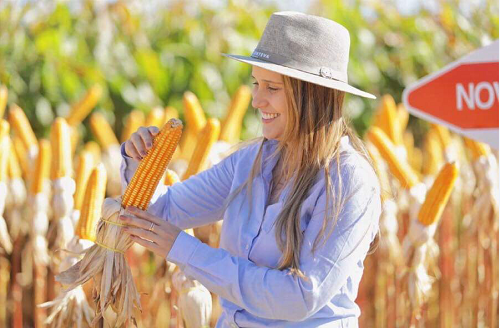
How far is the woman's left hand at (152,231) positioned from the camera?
1830 mm

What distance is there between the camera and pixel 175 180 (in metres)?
2.37

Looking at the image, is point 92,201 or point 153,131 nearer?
point 153,131

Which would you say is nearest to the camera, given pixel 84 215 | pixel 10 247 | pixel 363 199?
pixel 363 199

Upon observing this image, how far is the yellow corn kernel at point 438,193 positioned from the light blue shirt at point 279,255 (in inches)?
25.7

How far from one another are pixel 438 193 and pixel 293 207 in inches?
33.1

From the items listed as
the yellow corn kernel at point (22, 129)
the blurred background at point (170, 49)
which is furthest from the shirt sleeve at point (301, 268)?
the blurred background at point (170, 49)

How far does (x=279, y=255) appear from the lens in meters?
1.87

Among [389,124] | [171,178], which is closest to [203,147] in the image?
[171,178]

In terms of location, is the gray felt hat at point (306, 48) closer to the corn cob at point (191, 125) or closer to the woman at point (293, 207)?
the woman at point (293, 207)

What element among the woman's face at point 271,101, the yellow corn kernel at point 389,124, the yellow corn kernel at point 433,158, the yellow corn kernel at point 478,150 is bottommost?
the yellow corn kernel at point 433,158

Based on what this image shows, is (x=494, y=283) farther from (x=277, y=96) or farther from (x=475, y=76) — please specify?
(x=277, y=96)

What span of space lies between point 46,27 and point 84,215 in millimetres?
2595

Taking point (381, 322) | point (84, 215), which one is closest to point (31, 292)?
point (84, 215)

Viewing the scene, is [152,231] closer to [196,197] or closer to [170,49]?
[196,197]
